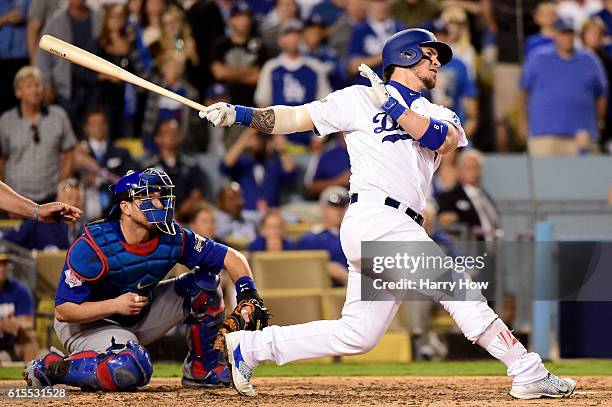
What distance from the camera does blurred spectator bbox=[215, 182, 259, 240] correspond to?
35.1 feet

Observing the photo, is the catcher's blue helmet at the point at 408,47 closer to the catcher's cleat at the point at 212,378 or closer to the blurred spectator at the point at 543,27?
the catcher's cleat at the point at 212,378

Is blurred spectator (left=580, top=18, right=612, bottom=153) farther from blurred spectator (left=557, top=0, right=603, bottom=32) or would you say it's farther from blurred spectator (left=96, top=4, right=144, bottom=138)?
blurred spectator (left=96, top=4, right=144, bottom=138)

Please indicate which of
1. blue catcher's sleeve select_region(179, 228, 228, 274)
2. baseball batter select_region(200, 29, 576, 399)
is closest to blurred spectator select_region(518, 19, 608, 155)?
baseball batter select_region(200, 29, 576, 399)

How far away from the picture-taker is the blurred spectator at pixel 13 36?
10844mm

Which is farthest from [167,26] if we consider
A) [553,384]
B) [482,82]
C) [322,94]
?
[553,384]

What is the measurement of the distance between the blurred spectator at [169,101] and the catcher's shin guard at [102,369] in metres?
4.79

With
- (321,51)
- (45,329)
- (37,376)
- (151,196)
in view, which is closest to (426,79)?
(151,196)

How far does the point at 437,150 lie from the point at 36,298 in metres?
4.47

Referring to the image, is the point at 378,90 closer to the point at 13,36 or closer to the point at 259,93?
the point at 259,93

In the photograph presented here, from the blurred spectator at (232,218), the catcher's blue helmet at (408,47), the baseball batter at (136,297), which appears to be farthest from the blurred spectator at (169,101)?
the catcher's blue helmet at (408,47)

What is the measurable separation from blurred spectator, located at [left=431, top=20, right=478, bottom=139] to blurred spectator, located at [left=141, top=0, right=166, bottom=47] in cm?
295

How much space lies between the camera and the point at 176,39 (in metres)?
11.6

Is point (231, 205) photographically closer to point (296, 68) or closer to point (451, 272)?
point (296, 68)

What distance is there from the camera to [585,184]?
442 inches
